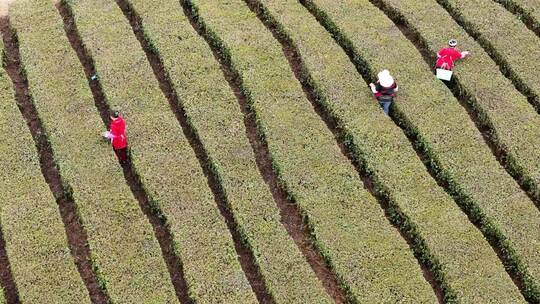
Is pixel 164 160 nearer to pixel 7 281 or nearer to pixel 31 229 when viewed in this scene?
pixel 31 229

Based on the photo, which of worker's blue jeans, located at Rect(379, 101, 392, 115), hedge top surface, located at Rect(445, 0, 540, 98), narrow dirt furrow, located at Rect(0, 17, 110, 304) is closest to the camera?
narrow dirt furrow, located at Rect(0, 17, 110, 304)

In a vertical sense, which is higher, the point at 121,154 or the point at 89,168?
the point at 89,168

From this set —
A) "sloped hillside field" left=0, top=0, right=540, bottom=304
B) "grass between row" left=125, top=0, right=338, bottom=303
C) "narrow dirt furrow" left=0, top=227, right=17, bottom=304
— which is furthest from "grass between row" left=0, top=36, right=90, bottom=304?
"grass between row" left=125, top=0, right=338, bottom=303

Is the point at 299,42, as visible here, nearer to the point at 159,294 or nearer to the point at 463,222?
the point at 463,222

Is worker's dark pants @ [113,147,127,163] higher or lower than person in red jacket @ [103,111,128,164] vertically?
lower

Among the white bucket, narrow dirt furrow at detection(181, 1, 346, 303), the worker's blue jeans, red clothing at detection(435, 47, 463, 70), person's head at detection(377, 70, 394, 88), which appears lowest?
narrow dirt furrow at detection(181, 1, 346, 303)

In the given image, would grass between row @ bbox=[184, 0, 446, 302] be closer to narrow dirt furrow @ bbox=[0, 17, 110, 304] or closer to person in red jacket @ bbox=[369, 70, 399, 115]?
person in red jacket @ bbox=[369, 70, 399, 115]

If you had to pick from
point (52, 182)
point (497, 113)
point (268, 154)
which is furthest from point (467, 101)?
point (52, 182)

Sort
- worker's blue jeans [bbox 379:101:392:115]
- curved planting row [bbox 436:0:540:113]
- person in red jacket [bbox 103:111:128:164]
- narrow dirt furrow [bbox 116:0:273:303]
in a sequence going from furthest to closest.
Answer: curved planting row [bbox 436:0:540:113], worker's blue jeans [bbox 379:101:392:115], person in red jacket [bbox 103:111:128:164], narrow dirt furrow [bbox 116:0:273:303]

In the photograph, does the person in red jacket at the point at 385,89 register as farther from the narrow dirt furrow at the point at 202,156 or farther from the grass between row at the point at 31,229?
the grass between row at the point at 31,229
